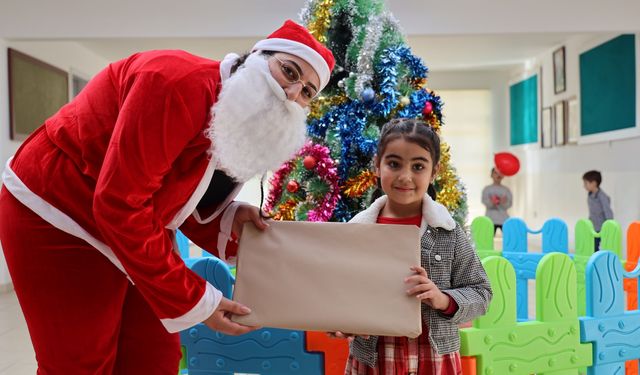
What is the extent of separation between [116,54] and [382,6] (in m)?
7.96

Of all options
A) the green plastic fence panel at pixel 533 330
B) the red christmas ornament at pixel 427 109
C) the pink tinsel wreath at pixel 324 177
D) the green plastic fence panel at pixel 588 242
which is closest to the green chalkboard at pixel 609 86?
the green plastic fence panel at pixel 588 242

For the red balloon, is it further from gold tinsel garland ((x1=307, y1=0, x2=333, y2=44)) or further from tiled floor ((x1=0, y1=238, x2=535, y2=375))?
gold tinsel garland ((x1=307, y1=0, x2=333, y2=44))

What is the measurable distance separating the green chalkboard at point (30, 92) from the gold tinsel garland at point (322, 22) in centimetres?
455

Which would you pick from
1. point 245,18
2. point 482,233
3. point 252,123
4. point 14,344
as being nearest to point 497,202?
point 245,18

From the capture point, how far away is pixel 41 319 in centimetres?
143

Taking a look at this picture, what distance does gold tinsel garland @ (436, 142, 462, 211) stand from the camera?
9.68 feet

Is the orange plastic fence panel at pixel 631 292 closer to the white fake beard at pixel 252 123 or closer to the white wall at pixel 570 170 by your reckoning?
the white fake beard at pixel 252 123

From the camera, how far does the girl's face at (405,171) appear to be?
160 cm

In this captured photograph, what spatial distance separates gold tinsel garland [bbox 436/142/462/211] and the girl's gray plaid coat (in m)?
1.32

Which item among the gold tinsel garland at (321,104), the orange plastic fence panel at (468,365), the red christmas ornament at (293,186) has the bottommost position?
the orange plastic fence panel at (468,365)

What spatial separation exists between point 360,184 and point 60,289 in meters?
1.67

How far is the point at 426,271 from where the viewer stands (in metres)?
1.59

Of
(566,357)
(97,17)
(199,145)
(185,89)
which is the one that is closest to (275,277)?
(199,145)

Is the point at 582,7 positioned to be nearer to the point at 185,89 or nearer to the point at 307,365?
the point at 307,365
